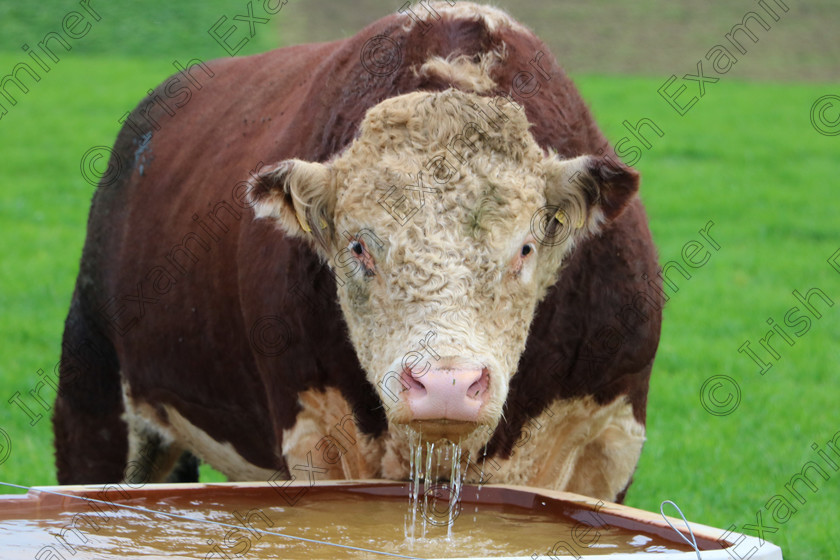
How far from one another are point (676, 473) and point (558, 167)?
11.4 feet

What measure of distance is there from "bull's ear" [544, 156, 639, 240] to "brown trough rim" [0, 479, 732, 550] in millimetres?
941

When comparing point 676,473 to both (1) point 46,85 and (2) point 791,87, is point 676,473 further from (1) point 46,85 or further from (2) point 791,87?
(1) point 46,85

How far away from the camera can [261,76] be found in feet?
19.8

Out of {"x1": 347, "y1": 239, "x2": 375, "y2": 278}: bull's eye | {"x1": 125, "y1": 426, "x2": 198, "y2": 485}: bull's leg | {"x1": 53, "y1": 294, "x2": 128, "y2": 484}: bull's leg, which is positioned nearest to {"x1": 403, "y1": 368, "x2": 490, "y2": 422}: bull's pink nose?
{"x1": 347, "y1": 239, "x2": 375, "y2": 278}: bull's eye

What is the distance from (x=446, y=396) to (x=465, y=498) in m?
0.79

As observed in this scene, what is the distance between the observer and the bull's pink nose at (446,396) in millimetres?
3246

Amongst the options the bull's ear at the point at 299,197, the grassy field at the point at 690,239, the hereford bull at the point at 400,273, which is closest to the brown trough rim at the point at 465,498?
the hereford bull at the point at 400,273

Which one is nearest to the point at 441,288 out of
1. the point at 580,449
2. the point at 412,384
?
the point at 412,384

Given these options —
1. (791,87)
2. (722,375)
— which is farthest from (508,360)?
(791,87)

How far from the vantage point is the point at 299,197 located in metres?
3.95

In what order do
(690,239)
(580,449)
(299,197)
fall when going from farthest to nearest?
1. (690,239)
2. (580,449)
3. (299,197)

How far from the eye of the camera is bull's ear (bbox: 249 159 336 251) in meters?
3.94

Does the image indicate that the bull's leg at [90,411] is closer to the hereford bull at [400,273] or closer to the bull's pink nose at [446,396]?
the hereford bull at [400,273]

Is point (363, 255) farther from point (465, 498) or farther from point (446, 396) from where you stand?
point (465, 498)
